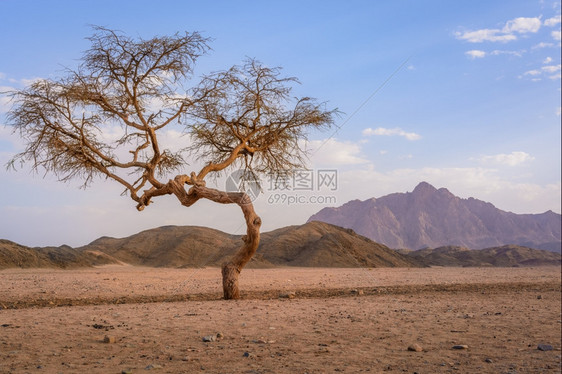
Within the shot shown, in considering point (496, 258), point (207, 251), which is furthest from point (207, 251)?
point (496, 258)

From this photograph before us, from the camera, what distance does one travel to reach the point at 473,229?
136m

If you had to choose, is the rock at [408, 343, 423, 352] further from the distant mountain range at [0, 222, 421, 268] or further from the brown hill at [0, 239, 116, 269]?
the brown hill at [0, 239, 116, 269]

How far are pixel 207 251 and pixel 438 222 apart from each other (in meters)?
106

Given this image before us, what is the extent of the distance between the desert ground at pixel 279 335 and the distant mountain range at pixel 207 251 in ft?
82.2

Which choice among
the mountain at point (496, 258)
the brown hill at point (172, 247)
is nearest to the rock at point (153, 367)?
the brown hill at point (172, 247)

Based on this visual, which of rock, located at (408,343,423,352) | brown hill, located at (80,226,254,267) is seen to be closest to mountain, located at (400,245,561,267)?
brown hill, located at (80,226,254,267)

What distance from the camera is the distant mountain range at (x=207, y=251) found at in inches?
1426

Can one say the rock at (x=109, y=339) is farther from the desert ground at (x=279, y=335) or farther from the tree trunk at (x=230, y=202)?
the tree trunk at (x=230, y=202)

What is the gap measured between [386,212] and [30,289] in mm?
127584

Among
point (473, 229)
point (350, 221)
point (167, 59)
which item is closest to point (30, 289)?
point (167, 59)

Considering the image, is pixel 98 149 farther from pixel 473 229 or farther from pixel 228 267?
pixel 473 229

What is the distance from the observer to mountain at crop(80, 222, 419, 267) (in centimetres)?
4081

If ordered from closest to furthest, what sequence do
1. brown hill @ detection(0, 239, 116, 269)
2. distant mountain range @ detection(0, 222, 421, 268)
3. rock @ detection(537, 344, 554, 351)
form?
rock @ detection(537, 344, 554, 351), brown hill @ detection(0, 239, 116, 269), distant mountain range @ detection(0, 222, 421, 268)

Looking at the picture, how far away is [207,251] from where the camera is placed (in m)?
44.6
